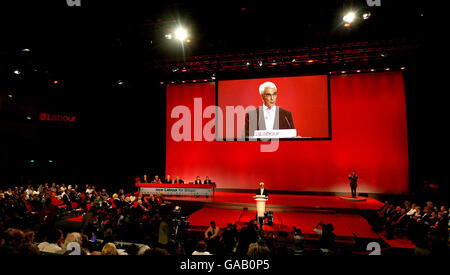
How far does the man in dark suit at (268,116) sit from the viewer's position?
1038cm

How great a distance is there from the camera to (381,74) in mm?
11336

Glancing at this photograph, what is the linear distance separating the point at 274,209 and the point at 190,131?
20.6 ft

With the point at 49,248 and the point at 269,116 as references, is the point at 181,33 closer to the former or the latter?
the point at 269,116

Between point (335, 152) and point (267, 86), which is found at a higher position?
point (267, 86)

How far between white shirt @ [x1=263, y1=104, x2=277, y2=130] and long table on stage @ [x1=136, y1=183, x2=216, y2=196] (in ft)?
11.5

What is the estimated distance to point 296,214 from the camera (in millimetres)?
8766

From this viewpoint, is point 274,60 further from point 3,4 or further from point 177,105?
point 3,4

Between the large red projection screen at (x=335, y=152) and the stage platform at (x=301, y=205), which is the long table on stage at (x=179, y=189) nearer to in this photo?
the stage platform at (x=301, y=205)

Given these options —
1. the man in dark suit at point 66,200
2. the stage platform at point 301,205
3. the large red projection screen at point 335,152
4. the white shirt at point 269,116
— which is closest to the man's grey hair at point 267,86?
the white shirt at point 269,116

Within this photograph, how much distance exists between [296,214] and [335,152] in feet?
15.0

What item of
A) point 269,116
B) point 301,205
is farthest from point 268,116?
point 301,205
